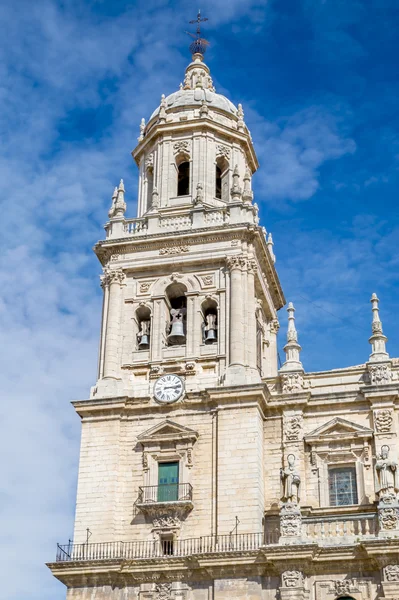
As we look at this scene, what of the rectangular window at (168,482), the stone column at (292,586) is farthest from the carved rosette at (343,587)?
the rectangular window at (168,482)

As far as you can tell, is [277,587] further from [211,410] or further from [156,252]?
[156,252]

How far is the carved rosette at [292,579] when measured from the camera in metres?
27.2

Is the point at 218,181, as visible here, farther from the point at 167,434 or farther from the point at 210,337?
the point at 167,434

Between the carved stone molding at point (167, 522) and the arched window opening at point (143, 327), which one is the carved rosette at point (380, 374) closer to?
the carved stone molding at point (167, 522)

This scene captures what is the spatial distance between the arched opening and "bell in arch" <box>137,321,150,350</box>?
643cm

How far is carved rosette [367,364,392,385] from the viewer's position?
3072 cm

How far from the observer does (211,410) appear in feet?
102

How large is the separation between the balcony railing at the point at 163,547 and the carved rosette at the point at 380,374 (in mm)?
5990

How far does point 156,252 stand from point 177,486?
28.7ft

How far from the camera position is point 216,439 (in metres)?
30.4

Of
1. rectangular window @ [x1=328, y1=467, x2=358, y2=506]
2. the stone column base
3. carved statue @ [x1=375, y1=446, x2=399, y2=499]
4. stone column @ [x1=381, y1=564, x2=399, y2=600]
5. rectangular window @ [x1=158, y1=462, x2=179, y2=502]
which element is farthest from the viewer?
the stone column base

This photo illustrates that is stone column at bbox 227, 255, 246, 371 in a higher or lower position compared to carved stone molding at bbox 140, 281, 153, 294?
lower

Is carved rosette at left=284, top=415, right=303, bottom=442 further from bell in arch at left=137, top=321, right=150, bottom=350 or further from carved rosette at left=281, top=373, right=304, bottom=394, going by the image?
bell in arch at left=137, top=321, right=150, bottom=350

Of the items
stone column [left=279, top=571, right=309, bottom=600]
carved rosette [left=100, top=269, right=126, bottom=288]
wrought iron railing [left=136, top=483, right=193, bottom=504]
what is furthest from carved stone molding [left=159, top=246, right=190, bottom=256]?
stone column [left=279, top=571, right=309, bottom=600]
